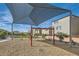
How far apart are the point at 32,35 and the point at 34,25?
0.71 ft

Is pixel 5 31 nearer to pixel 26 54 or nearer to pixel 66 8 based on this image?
pixel 26 54

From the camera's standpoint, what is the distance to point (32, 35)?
8.24m

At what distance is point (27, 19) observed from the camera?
8203mm

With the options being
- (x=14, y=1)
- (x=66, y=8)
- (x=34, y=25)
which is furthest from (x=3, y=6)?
(x=66, y=8)

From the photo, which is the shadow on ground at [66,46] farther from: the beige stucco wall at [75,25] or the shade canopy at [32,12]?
the shade canopy at [32,12]

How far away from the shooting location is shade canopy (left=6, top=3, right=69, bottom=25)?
26.6ft

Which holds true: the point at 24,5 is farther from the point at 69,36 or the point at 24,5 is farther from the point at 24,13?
the point at 69,36

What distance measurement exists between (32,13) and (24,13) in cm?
17

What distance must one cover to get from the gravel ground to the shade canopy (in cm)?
43

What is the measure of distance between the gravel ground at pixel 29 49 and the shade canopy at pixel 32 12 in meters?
0.43

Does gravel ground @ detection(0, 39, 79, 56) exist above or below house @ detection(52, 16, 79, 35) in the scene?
below

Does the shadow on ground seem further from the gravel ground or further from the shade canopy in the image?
the shade canopy

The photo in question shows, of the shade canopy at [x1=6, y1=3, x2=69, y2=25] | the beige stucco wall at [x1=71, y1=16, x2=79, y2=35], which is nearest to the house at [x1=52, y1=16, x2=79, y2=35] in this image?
the beige stucco wall at [x1=71, y1=16, x2=79, y2=35]

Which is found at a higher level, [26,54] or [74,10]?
[74,10]
